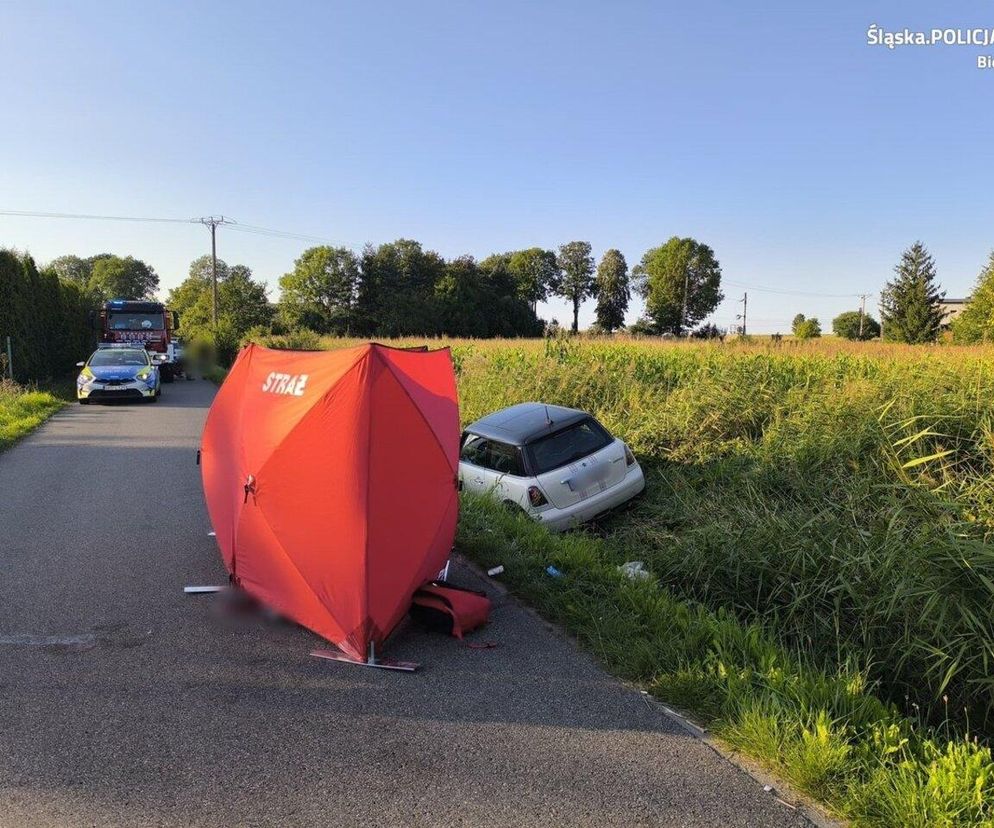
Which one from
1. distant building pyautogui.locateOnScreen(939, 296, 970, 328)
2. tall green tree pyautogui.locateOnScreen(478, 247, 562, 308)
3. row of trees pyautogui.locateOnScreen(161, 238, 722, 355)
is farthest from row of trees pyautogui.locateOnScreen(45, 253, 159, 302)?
distant building pyautogui.locateOnScreen(939, 296, 970, 328)

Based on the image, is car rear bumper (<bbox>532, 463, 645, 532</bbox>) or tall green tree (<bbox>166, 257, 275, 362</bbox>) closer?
car rear bumper (<bbox>532, 463, 645, 532</bbox>)

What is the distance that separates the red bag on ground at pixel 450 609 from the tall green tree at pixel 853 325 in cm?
8657

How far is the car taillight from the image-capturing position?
764 centimetres

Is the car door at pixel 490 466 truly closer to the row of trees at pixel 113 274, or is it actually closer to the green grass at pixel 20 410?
the green grass at pixel 20 410

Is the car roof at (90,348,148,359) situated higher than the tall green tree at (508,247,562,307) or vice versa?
the tall green tree at (508,247,562,307)

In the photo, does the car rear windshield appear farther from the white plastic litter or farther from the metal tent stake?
the metal tent stake

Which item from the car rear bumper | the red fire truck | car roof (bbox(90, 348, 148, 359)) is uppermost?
the red fire truck

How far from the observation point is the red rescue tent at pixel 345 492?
3939 millimetres

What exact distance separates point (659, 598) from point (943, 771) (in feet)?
6.80

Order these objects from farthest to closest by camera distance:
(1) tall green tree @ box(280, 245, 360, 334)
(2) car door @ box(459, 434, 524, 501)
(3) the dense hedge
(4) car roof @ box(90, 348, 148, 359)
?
(1) tall green tree @ box(280, 245, 360, 334) < (4) car roof @ box(90, 348, 148, 359) < (3) the dense hedge < (2) car door @ box(459, 434, 524, 501)

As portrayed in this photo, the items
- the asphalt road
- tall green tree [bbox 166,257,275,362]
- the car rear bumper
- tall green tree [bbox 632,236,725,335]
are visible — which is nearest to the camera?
the asphalt road

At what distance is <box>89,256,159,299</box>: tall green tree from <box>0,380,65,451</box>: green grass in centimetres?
8584

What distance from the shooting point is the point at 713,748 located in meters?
3.12

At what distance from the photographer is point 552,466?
7.92 metres
